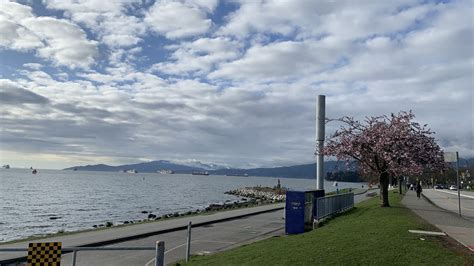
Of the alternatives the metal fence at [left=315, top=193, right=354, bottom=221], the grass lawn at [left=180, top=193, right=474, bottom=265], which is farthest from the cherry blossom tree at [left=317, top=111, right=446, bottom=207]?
the grass lawn at [left=180, top=193, right=474, bottom=265]

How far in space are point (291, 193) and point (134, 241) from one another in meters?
6.80

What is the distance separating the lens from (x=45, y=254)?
7.41 metres

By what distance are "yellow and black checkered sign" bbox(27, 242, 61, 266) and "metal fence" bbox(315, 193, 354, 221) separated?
14.6 meters

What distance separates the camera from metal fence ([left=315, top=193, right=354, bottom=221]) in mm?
20977

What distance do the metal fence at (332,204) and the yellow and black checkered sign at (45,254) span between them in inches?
573

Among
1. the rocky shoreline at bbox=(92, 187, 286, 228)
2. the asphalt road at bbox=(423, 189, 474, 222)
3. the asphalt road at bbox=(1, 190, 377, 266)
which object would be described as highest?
the asphalt road at bbox=(423, 189, 474, 222)

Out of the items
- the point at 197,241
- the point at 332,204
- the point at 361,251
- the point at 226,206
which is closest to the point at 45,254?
the point at 361,251

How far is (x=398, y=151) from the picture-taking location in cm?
2411

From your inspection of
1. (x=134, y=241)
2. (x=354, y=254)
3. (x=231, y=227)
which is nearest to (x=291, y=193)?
(x=231, y=227)

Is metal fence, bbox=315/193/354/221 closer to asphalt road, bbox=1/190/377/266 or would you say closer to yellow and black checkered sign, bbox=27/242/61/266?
asphalt road, bbox=1/190/377/266

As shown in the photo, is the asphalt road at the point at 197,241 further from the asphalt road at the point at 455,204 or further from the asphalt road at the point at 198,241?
the asphalt road at the point at 455,204

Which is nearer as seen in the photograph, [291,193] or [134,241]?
[134,241]

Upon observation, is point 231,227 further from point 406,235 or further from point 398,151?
point 406,235

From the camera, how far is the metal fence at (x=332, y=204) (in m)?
21.0
